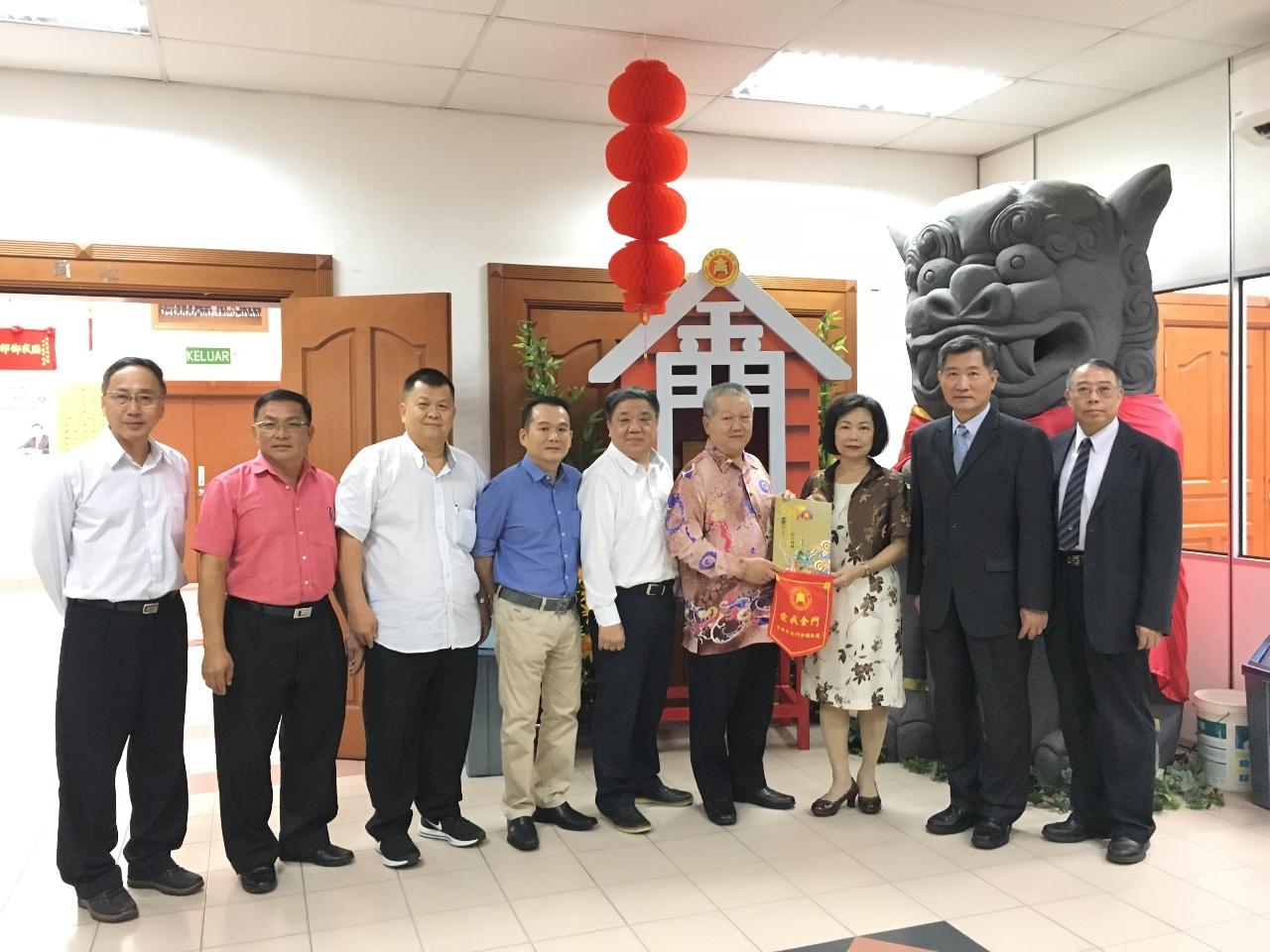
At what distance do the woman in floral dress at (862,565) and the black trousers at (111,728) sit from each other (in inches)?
80.6

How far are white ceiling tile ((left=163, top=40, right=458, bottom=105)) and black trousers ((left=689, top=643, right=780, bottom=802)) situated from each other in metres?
Answer: 2.60

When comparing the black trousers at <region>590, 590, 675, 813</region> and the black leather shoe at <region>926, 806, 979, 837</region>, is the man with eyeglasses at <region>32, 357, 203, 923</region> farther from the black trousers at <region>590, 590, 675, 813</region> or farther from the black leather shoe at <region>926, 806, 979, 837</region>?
the black leather shoe at <region>926, 806, 979, 837</region>

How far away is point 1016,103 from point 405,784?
3.93 metres

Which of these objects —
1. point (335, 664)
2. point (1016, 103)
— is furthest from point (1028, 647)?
point (1016, 103)

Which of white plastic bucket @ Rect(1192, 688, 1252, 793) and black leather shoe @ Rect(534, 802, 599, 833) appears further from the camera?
white plastic bucket @ Rect(1192, 688, 1252, 793)

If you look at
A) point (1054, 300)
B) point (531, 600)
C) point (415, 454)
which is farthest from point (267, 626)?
point (1054, 300)

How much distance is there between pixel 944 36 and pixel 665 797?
3039mm

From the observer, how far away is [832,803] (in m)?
3.48

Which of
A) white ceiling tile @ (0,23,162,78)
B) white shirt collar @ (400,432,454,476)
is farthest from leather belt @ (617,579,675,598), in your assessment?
white ceiling tile @ (0,23,162,78)

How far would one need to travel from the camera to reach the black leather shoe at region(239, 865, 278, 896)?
9.49 feet

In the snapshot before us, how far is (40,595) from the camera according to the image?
28.2ft

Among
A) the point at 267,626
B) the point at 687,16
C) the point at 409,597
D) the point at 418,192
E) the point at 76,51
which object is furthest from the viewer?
the point at 418,192

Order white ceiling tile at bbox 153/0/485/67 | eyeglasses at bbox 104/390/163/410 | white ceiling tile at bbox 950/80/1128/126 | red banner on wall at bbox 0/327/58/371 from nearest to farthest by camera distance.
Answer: eyeglasses at bbox 104/390/163/410 → white ceiling tile at bbox 153/0/485/67 → white ceiling tile at bbox 950/80/1128/126 → red banner on wall at bbox 0/327/58/371

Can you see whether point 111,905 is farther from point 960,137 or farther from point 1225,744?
point 960,137
